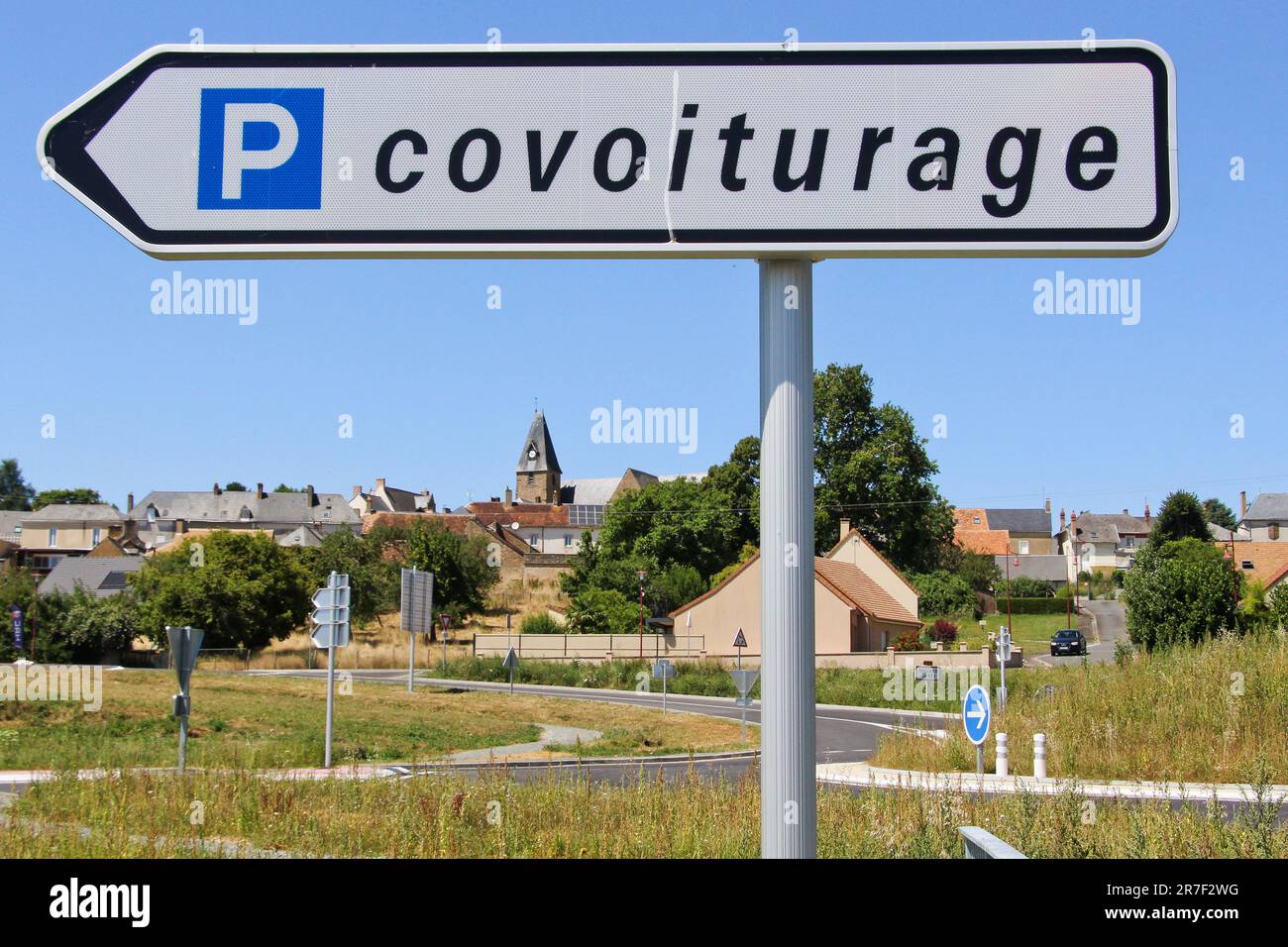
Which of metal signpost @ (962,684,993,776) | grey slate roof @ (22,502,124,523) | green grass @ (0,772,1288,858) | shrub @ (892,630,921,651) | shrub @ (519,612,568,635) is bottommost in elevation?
shrub @ (892,630,921,651)

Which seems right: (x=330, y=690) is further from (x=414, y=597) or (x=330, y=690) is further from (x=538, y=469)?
(x=538, y=469)

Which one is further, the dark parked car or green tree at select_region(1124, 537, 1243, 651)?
the dark parked car

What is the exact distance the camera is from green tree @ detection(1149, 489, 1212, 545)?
84812mm

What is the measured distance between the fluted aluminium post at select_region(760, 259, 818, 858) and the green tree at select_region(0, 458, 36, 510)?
159 m

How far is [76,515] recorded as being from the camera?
11250 cm

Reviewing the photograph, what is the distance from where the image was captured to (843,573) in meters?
62.6

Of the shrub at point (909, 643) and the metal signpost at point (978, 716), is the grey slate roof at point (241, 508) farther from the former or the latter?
the metal signpost at point (978, 716)

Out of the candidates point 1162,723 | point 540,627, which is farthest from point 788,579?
point 540,627

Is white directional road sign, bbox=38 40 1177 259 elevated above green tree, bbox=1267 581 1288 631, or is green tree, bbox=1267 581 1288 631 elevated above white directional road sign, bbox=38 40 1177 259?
white directional road sign, bbox=38 40 1177 259

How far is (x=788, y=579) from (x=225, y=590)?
58.6 meters

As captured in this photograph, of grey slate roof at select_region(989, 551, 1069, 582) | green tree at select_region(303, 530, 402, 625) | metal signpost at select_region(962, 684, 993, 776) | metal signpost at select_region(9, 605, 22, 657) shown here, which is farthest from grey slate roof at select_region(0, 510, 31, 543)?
metal signpost at select_region(962, 684, 993, 776)

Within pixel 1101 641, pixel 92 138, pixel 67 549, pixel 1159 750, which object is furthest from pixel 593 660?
pixel 67 549

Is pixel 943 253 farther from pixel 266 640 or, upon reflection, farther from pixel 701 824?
pixel 266 640

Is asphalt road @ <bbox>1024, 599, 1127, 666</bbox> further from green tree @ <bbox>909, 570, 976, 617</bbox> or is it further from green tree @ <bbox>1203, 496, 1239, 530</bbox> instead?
green tree @ <bbox>1203, 496, 1239, 530</bbox>
